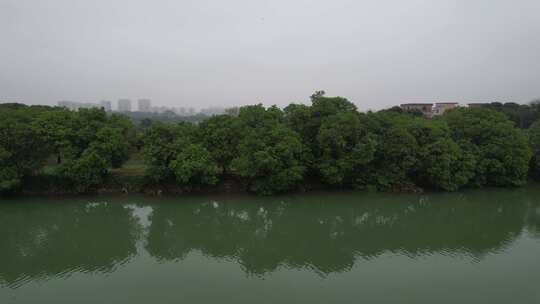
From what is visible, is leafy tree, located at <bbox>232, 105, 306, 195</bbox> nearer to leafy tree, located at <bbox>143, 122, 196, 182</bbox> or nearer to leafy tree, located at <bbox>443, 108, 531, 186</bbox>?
leafy tree, located at <bbox>143, 122, 196, 182</bbox>

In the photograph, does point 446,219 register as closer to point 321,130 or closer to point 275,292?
point 321,130

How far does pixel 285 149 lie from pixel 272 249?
597 centimetres

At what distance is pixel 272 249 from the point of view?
10570mm

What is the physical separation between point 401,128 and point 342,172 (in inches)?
153

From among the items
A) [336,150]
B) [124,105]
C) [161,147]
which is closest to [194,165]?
[161,147]

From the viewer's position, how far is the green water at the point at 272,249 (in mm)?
7795

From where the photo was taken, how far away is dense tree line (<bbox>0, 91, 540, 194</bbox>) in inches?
586

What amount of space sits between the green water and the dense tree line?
4.07 ft

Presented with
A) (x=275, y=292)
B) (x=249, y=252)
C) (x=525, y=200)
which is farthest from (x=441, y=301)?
(x=525, y=200)

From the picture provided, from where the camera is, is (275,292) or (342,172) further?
(342,172)

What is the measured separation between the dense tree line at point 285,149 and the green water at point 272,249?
124 centimetres

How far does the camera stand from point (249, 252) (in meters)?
10.4

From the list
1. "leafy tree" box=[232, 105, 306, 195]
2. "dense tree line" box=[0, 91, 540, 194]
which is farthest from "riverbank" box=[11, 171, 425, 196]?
"leafy tree" box=[232, 105, 306, 195]

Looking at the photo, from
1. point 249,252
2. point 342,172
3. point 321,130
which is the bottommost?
point 249,252
